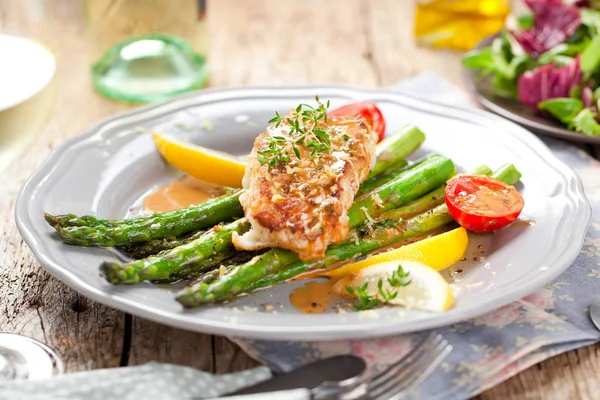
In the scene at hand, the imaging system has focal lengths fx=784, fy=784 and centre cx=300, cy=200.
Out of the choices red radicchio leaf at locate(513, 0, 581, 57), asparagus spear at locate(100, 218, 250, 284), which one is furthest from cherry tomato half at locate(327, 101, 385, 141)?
red radicchio leaf at locate(513, 0, 581, 57)

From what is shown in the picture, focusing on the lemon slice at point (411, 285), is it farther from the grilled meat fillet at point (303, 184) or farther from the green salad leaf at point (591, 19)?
the green salad leaf at point (591, 19)

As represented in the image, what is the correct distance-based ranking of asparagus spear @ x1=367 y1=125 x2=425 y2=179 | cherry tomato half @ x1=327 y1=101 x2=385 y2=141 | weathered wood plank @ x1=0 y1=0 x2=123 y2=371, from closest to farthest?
weathered wood plank @ x1=0 y1=0 x2=123 y2=371
asparagus spear @ x1=367 y1=125 x2=425 y2=179
cherry tomato half @ x1=327 y1=101 x2=385 y2=141

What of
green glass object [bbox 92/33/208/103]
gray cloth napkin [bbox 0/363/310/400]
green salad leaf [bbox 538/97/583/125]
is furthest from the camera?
green glass object [bbox 92/33/208/103]

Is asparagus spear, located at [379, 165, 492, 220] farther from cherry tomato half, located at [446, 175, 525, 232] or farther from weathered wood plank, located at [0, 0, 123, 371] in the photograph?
weathered wood plank, located at [0, 0, 123, 371]

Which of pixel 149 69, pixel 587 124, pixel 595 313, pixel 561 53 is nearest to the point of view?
pixel 595 313

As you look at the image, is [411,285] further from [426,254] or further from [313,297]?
[313,297]

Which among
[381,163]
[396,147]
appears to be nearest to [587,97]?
[396,147]
